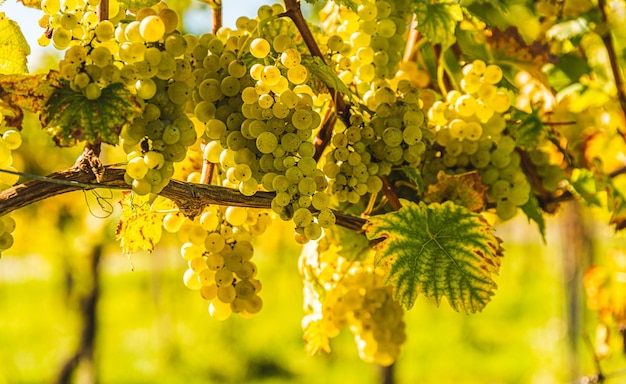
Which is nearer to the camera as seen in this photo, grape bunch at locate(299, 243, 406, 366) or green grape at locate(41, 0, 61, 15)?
green grape at locate(41, 0, 61, 15)

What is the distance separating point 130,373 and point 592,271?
6.53 meters

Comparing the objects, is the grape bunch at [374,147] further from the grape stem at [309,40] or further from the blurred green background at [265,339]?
the blurred green background at [265,339]

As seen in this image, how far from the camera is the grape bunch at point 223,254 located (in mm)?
734

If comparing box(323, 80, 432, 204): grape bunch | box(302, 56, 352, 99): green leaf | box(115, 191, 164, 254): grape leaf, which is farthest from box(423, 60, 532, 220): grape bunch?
box(115, 191, 164, 254): grape leaf

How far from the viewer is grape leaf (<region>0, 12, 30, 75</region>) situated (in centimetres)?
65

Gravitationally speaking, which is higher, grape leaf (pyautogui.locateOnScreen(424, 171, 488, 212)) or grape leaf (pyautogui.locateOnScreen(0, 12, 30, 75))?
grape leaf (pyautogui.locateOnScreen(0, 12, 30, 75))

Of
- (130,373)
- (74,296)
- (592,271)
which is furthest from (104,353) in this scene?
(592,271)

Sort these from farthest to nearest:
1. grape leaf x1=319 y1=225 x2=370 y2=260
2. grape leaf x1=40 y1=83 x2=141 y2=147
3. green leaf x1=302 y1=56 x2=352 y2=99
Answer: grape leaf x1=319 y1=225 x2=370 y2=260 < green leaf x1=302 y1=56 x2=352 y2=99 < grape leaf x1=40 y1=83 x2=141 y2=147

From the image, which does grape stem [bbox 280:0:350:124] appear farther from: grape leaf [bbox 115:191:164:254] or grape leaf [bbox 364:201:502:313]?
grape leaf [bbox 115:191:164:254]

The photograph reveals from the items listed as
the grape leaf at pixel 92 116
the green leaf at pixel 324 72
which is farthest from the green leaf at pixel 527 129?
the grape leaf at pixel 92 116

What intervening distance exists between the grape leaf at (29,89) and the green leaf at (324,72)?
246 millimetres

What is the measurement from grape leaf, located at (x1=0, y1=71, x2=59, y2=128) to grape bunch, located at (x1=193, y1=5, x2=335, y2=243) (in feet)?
0.45

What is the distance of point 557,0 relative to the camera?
1194mm

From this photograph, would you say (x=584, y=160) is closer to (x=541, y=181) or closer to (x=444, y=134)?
(x=541, y=181)
